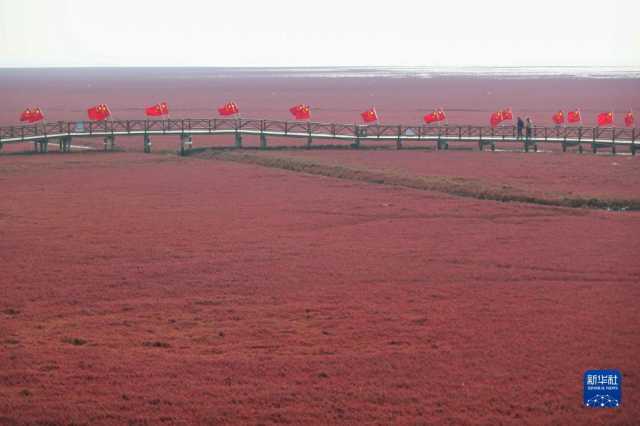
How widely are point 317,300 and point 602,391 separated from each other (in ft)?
21.1

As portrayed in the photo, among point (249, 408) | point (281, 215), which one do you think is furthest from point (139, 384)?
point (281, 215)

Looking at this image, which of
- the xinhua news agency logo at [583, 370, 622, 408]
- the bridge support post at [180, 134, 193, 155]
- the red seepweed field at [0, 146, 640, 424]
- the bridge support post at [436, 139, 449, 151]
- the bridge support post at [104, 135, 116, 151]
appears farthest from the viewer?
the bridge support post at [104, 135, 116, 151]

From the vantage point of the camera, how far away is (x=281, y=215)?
26578mm

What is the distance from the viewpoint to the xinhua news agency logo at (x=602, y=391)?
1250cm

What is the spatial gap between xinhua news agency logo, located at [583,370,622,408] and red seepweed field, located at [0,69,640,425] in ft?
0.55

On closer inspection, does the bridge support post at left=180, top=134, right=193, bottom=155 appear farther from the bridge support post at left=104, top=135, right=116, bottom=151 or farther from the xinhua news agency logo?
the xinhua news agency logo

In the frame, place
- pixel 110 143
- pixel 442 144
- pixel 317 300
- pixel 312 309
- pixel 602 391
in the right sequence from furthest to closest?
pixel 110 143 → pixel 442 144 → pixel 317 300 → pixel 312 309 → pixel 602 391

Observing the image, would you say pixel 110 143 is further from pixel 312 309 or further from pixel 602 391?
pixel 602 391

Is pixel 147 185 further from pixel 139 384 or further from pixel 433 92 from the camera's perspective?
pixel 433 92

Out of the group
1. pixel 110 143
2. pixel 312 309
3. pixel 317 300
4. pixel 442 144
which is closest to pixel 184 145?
pixel 110 143

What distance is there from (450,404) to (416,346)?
239cm

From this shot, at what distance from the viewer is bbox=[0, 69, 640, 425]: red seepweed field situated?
13.0 m

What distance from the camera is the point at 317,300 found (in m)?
17.8

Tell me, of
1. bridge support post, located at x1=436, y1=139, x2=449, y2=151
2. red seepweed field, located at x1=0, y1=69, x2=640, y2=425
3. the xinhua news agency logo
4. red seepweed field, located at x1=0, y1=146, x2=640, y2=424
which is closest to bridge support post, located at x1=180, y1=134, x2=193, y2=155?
red seepweed field, located at x1=0, y1=69, x2=640, y2=425
